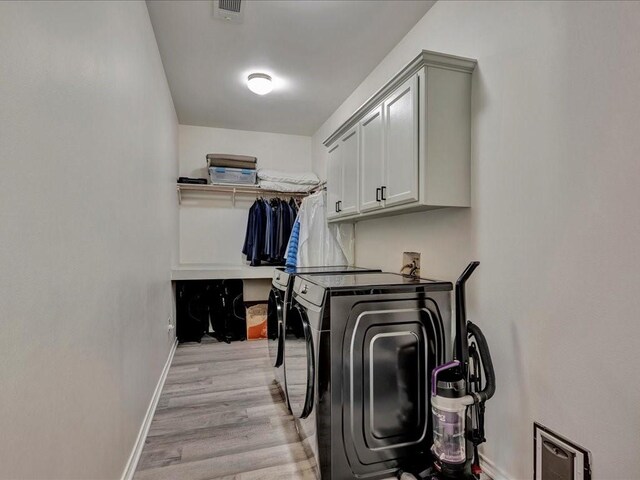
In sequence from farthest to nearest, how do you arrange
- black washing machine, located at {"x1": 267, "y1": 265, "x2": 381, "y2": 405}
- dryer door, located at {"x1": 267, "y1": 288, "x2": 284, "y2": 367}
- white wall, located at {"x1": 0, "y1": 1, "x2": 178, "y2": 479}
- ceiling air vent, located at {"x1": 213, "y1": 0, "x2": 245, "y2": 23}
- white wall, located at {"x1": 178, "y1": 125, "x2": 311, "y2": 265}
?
white wall, located at {"x1": 178, "y1": 125, "x2": 311, "y2": 265}, dryer door, located at {"x1": 267, "y1": 288, "x2": 284, "y2": 367}, black washing machine, located at {"x1": 267, "y1": 265, "x2": 381, "y2": 405}, ceiling air vent, located at {"x1": 213, "y1": 0, "x2": 245, "y2": 23}, white wall, located at {"x1": 0, "y1": 1, "x2": 178, "y2": 479}

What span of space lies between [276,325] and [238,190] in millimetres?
2185

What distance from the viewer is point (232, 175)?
4109 millimetres

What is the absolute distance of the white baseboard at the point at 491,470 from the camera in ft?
4.93

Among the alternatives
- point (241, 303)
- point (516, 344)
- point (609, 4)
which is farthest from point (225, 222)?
point (609, 4)

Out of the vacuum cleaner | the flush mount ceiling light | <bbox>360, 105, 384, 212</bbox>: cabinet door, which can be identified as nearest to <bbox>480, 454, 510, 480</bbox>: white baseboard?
the vacuum cleaner

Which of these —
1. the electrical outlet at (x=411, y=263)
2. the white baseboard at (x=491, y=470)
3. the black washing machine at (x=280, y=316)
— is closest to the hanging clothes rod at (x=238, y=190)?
the black washing machine at (x=280, y=316)

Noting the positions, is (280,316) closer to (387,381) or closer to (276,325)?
(276,325)

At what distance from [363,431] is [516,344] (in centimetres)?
83

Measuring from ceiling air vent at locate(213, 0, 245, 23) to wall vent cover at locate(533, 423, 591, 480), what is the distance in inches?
109

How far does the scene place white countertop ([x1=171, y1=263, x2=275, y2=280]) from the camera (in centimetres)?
355

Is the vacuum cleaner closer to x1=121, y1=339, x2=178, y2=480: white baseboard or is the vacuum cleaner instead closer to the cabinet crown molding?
the cabinet crown molding

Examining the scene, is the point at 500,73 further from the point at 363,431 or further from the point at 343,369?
the point at 363,431

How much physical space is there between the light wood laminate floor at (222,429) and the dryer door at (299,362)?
0.22 m

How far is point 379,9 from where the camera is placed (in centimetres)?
212
